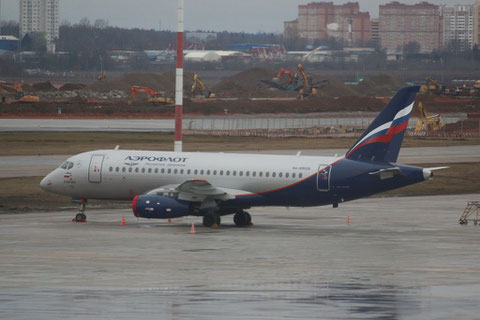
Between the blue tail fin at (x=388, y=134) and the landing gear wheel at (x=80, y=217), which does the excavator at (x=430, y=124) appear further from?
the landing gear wheel at (x=80, y=217)

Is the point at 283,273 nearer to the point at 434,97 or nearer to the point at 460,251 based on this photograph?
the point at 460,251

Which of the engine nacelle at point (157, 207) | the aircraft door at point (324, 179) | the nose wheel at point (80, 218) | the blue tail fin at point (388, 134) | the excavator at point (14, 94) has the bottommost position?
the nose wheel at point (80, 218)

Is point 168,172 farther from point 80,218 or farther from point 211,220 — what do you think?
point 80,218

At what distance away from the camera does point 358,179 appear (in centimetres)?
4538

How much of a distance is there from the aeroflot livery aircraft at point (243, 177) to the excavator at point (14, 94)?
115 metres

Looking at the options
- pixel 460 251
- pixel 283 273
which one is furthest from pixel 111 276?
pixel 460 251

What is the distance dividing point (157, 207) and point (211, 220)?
9.25 ft

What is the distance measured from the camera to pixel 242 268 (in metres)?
33.7

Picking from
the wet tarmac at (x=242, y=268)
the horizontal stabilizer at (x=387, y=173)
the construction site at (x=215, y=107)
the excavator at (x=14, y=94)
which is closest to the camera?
the wet tarmac at (x=242, y=268)

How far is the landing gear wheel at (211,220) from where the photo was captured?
47156 mm

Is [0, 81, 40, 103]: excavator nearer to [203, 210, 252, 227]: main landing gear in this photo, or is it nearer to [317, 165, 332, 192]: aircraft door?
[203, 210, 252, 227]: main landing gear

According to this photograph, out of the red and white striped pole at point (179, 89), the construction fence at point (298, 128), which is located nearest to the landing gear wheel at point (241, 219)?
the red and white striped pole at point (179, 89)

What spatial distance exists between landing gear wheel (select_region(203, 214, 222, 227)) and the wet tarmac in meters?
0.65

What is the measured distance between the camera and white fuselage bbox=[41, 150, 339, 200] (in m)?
46.6
